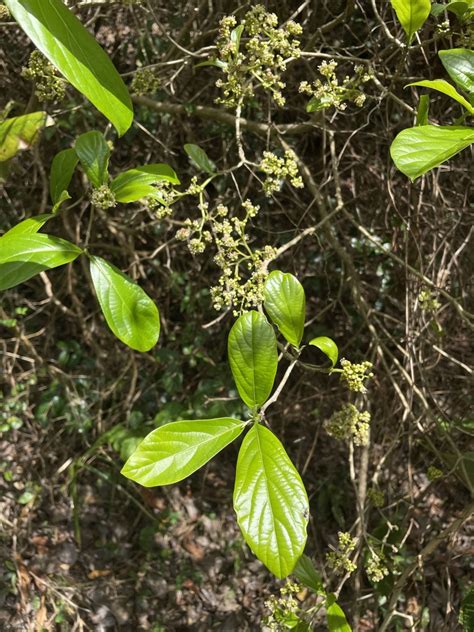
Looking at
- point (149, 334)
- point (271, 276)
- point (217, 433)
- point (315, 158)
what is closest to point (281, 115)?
point (315, 158)

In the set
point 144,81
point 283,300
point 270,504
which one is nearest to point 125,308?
point 283,300

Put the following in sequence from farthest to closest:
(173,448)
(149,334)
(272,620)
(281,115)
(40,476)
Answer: (40,476) → (281,115) → (272,620) → (149,334) → (173,448)

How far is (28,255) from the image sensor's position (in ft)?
3.29

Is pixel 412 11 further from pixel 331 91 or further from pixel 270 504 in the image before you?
pixel 270 504

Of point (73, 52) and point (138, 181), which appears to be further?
point (138, 181)

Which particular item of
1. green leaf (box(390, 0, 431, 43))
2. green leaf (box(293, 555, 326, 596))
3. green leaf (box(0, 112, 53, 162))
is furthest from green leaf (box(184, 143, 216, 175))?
green leaf (box(293, 555, 326, 596))

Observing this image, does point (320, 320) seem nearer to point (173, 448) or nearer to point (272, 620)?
point (272, 620)

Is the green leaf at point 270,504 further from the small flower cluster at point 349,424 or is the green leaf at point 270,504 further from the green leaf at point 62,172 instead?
the green leaf at point 62,172

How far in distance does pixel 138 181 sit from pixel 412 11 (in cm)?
61

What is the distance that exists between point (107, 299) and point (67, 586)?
66.1 inches

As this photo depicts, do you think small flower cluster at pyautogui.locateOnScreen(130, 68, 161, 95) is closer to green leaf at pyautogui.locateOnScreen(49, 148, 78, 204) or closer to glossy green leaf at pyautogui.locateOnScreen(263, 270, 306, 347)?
green leaf at pyautogui.locateOnScreen(49, 148, 78, 204)

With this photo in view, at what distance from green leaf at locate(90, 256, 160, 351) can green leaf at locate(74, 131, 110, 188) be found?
17 cm

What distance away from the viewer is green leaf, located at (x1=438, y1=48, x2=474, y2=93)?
3.34ft

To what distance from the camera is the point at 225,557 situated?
2367mm
